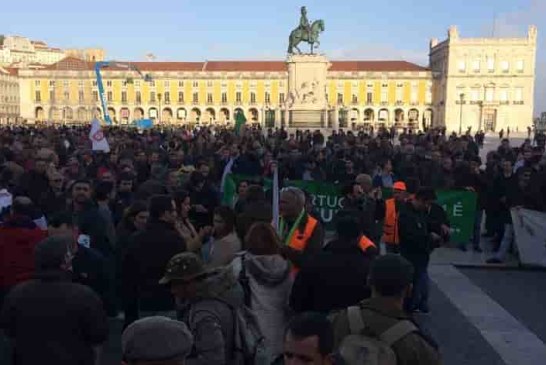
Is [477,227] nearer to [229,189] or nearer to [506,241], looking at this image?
[506,241]

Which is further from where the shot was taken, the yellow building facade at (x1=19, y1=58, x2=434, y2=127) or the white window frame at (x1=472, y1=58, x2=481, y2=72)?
the yellow building facade at (x1=19, y1=58, x2=434, y2=127)

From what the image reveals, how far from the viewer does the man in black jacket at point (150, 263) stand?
395 cm

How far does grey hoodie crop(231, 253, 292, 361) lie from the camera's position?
3564 mm

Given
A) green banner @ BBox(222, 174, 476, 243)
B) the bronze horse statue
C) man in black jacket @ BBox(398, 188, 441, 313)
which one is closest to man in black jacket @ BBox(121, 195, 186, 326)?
man in black jacket @ BBox(398, 188, 441, 313)

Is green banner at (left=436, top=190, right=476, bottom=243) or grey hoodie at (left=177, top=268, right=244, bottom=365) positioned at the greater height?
grey hoodie at (left=177, top=268, right=244, bottom=365)

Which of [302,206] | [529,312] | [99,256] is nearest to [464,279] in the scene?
[529,312]

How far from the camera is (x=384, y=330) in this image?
2447 millimetres

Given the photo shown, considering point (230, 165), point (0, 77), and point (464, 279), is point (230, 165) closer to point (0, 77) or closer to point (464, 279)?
point (464, 279)

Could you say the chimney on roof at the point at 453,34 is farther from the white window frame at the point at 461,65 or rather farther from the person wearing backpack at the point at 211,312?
the person wearing backpack at the point at 211,312

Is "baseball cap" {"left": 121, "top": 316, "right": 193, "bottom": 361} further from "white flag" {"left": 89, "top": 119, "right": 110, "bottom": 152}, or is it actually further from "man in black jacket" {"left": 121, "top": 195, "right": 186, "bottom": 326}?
"white flag" {"left": 89, "top": 119, "right": 110, "bottom": 152}

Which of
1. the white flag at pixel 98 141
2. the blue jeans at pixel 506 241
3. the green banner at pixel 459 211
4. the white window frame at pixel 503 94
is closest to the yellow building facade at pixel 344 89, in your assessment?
the white window frame at pixel 503 94

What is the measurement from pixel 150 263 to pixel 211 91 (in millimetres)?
95107

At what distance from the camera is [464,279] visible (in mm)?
8203

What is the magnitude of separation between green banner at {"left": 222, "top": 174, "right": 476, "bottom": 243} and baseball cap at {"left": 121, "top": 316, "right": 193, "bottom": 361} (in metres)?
7.49
